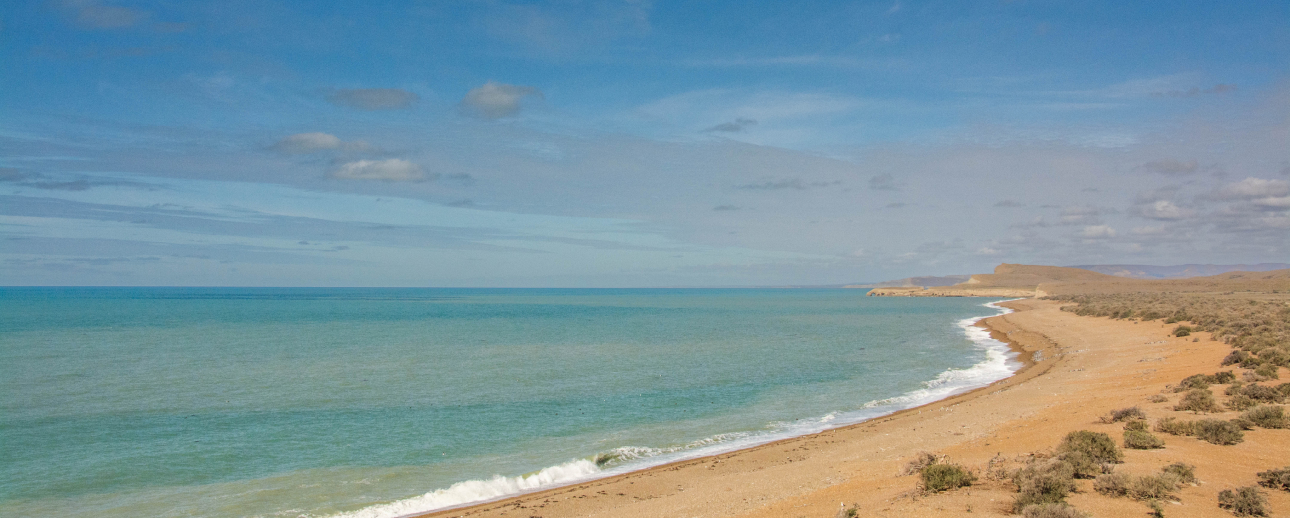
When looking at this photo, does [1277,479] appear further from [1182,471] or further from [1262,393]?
[1262,393]

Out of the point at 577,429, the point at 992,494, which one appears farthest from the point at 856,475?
the point at 577,429

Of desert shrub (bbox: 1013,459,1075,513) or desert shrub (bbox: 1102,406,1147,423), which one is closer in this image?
desert shrub (bbox: 1013,459,1075,513)

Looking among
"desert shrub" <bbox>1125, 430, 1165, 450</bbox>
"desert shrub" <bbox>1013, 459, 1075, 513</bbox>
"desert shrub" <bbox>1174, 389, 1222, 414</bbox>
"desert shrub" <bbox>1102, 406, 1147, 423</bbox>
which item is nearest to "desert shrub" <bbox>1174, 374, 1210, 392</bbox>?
"desert shrub" <bbox>1174, 389, 1222, 414</bbox>

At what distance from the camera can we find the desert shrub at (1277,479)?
7812mm

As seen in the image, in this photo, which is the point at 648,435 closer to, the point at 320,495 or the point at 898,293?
the point at 320,495

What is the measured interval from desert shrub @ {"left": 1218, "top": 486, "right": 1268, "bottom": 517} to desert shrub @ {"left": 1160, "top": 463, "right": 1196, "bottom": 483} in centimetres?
83

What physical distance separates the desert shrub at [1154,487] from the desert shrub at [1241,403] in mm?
6612

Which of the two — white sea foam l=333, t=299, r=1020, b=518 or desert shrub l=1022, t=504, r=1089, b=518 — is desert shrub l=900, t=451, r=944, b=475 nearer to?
desert shrub l=1022, t=504, r=1089, b=518

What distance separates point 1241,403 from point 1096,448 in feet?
19.3

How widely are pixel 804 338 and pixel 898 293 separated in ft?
527

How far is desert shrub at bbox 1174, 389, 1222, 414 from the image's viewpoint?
41.8 feet

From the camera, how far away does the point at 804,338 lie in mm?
46156

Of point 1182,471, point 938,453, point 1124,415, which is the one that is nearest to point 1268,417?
point 1124,415

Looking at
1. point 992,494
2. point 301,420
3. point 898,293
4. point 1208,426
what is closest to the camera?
point 992,494
